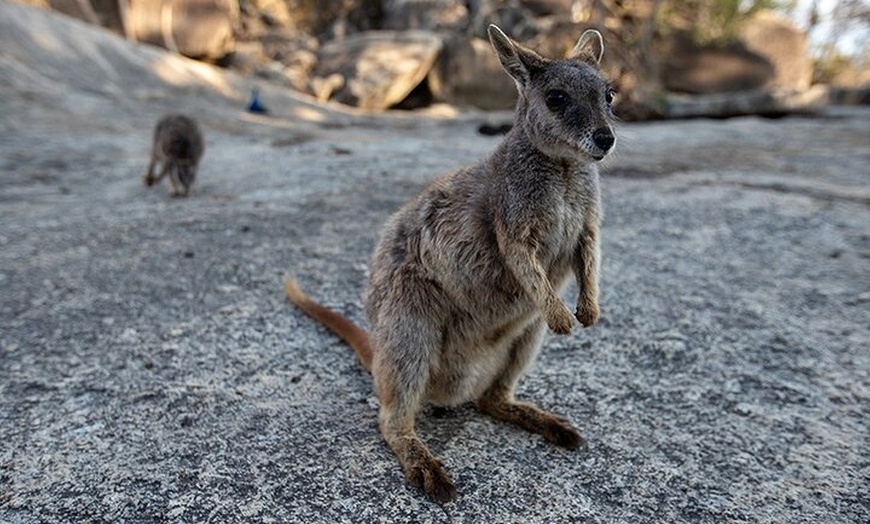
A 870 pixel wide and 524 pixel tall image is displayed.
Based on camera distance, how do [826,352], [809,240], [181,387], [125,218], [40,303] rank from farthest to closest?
[125,218], [809,240], [40,303], [826,352], [181,387]

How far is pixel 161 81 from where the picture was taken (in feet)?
43.0

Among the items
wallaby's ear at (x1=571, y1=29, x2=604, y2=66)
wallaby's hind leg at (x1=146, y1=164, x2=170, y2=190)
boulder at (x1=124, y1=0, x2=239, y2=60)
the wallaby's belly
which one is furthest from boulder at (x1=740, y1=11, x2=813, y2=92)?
the wallaby's belly

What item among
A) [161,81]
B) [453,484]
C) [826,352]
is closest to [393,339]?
[453,484]

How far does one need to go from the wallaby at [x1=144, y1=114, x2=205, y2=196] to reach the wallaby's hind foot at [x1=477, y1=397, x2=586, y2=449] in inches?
185

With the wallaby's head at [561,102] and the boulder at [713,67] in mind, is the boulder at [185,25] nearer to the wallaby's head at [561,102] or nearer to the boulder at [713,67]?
the boulder at [713,67]

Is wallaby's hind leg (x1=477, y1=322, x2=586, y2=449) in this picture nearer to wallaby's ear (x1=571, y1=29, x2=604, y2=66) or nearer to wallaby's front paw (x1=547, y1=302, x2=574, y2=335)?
wallaby's front paw (x1=547, y1=302, x2=574, y2=335)

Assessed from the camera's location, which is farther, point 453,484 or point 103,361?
point 103,361

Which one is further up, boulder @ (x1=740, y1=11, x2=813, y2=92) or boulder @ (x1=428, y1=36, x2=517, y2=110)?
boulder @ (x1=740, y1=11, x2=813, y2=92)

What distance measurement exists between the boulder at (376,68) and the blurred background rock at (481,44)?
4 centimetres

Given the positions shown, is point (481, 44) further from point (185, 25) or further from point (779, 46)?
point (779, 46)

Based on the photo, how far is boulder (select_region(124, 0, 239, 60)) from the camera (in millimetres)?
15797

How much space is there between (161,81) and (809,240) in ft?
40.8

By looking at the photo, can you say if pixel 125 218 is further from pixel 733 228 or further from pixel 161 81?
pixel 161 81

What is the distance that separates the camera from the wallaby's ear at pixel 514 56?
8.00ft
